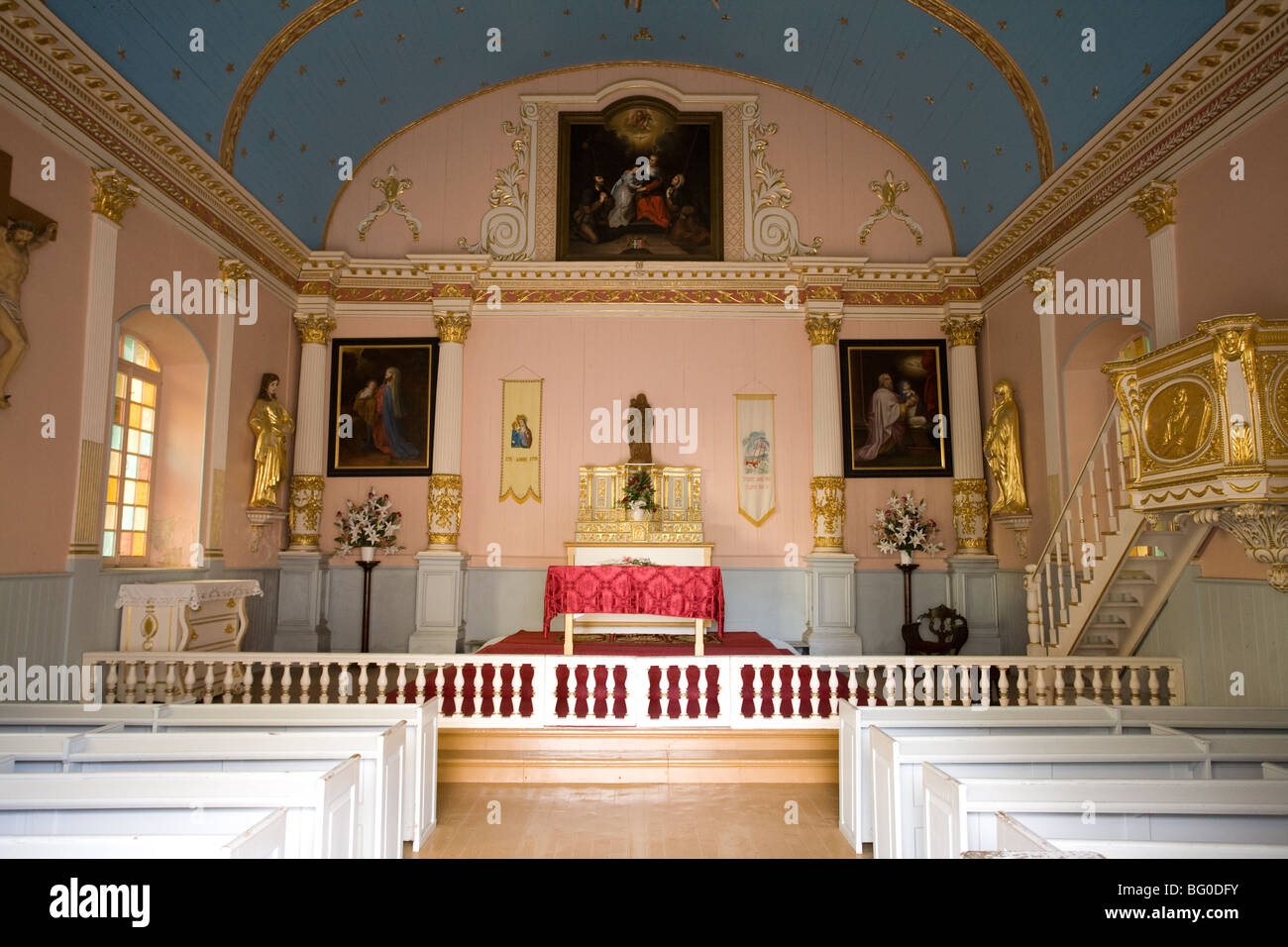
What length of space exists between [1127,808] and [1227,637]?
4817mm

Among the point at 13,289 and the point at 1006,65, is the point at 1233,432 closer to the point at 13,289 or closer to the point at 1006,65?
the point at 1006,65

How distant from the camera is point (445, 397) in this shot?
11.3 metres

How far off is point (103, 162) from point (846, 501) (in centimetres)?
921

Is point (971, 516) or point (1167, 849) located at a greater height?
point (971, 516)

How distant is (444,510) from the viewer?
11.0 meters

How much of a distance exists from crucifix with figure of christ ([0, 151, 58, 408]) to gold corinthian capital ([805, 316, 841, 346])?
867 cm

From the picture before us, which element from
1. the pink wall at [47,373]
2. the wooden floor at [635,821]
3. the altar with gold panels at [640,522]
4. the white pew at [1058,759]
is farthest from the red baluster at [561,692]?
the pink wall at [47,373]

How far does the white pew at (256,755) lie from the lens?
3740 millimetres

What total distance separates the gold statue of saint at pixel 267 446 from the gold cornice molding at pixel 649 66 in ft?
9.54

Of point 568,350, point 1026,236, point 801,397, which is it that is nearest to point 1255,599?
point 1026,236

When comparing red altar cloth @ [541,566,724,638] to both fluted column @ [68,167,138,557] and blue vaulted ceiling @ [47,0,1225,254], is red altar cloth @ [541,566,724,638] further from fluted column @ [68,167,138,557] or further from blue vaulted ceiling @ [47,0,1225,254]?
blue vaulted ceiling @ [47,0,1225,254]

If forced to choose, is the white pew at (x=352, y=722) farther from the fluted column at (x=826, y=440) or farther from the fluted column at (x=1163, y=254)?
the fluted column at (x=826, y=440)

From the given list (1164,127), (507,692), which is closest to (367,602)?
(507,692)

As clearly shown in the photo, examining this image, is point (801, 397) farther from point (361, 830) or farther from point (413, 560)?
point (361, 830)
